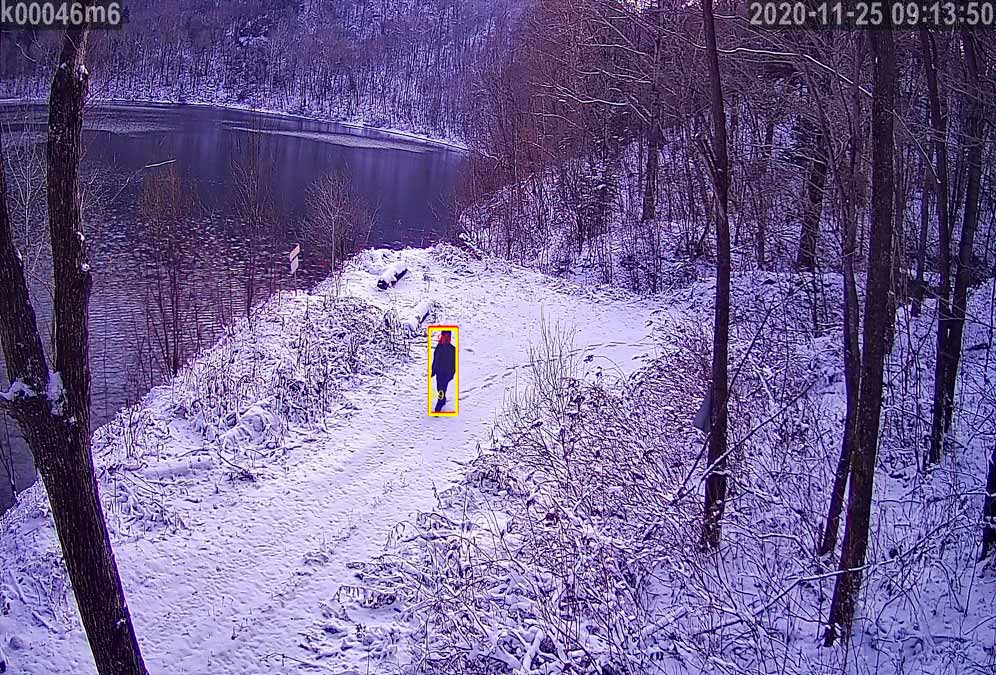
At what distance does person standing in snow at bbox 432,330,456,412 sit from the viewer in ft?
33.4

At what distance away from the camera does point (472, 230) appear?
23.5 m

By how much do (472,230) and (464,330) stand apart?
10185 millimetres

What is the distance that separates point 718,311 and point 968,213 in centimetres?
332

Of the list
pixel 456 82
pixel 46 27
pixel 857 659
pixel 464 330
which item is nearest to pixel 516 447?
pixel 857 659

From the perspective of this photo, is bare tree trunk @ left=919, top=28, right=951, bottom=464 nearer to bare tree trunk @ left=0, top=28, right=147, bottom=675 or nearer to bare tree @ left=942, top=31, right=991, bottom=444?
bare tree @ left=942, top=31, right=991, bottom=444

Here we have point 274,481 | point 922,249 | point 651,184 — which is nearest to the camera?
point 274,481

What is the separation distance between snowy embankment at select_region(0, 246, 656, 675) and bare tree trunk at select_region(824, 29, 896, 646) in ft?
11.2

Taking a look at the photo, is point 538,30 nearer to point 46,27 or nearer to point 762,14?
point 762,14

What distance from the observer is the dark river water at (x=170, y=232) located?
12492 mm

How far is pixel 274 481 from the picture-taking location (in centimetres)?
816

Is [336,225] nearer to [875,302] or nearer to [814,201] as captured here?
[814,201]

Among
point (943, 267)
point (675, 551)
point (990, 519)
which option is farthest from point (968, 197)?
point (675, 551)

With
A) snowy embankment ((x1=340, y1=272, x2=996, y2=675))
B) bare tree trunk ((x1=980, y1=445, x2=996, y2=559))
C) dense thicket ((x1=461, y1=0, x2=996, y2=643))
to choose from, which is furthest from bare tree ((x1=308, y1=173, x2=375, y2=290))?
bare tree trunk ((x1=980, y1=445, x2=996, y2=559))

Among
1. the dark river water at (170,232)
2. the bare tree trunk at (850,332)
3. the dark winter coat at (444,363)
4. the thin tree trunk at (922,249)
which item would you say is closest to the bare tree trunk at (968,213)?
the bare tree trunk at (850,332)
